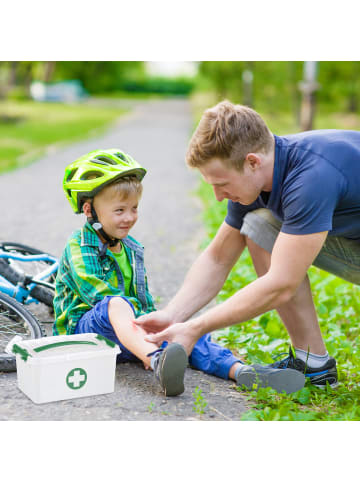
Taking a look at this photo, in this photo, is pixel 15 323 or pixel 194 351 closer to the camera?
pixel 194 351

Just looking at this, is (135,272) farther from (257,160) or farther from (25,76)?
(25,76)

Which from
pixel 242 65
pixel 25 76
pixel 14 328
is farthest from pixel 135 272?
pixel 25 76

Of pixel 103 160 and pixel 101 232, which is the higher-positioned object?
pixel 103 160

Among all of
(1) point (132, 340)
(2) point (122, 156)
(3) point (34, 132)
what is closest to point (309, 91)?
(3) point (34, 132)

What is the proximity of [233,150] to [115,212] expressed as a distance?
2.63ft

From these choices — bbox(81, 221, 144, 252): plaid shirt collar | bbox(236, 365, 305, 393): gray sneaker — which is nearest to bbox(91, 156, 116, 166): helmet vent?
bbox(81, 221, 144, 252): plaid shirt collar

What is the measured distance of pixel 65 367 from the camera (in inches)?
104

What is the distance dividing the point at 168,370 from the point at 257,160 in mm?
984

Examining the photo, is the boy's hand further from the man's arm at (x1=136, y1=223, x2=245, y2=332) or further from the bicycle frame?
the bicycle frame

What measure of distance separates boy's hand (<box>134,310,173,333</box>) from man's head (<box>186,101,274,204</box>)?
27.3 inches

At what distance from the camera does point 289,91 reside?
23672mm

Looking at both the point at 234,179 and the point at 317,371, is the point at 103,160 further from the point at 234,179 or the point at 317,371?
the point at 317,371

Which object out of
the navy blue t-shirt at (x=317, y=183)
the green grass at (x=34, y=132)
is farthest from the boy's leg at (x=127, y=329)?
the green grass at (x=34, y=132)

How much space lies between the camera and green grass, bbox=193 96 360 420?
2.70m
